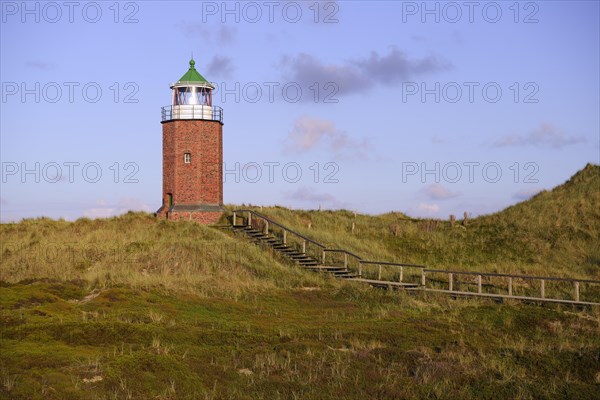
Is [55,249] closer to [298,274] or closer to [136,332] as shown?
[298,274]

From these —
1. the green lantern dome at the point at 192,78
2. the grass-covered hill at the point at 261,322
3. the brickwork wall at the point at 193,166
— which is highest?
the green lantern dome at the point at 192,78

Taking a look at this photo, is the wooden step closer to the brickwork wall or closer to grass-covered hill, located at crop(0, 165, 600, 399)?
grass-covered hill, located at crop(0, 165, 600, 399)

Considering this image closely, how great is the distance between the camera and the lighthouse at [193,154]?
43.1 meters

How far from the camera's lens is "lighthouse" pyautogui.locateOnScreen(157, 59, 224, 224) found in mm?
43062

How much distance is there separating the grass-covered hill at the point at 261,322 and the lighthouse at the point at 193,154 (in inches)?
105

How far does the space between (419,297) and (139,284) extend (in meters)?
11.2

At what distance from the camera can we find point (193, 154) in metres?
43.2

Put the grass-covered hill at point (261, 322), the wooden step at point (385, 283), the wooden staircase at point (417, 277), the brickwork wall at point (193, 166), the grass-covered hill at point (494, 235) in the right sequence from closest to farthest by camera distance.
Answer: the grass-covered hill at point (261, 322) → the wooden staircase at point (417, 277) → the wooden step at point (385, 283) → the grass-covered hill at point (494, 235) → the brickwork wall at point (193, 166)

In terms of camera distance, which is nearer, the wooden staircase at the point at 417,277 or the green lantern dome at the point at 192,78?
the wooden staircase at the point at 417,277

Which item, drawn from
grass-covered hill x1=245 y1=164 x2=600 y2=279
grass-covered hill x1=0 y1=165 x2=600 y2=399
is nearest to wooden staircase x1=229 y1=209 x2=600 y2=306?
grass-covered hill x1=0 y1=165 x2=600 y2=399

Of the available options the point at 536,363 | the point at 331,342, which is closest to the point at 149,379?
the point at 331,342

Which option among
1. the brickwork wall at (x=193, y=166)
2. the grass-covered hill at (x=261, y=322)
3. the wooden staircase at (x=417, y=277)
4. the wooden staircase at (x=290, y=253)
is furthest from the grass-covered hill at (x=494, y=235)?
the brickwork wall at (x=193, y=166)

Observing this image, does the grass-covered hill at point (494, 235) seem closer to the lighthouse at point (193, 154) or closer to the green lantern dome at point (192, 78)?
the lighthouse at point (193, 154)

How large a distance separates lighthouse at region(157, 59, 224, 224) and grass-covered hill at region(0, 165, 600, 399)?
2.66 metres
